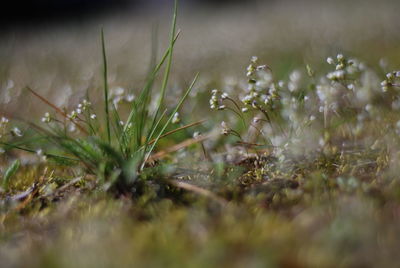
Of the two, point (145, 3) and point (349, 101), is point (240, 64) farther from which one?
point (145, 3)

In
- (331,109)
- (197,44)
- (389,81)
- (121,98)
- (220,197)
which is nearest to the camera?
(220,197)

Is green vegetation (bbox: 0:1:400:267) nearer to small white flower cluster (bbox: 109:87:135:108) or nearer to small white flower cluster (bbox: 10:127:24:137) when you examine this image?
small white flower cluster (bbox: 109:87:135:108)

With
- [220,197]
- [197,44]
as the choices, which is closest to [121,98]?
[220,197]

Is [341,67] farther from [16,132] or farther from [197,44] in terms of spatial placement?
[197,44]

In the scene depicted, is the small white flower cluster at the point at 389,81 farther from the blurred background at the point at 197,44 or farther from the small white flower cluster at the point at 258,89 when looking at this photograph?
the small white flower cluster at the point at 258,89

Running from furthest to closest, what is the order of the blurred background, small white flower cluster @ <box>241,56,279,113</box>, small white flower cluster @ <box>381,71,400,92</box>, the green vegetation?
the blurred background, small white flower cluster @ <box>241,56,279,113</box>, small white flower cluster @ <box>381,71,400,92</box>, the green vegetation

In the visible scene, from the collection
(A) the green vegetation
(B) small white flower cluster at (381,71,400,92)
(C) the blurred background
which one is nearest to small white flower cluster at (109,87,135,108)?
(A) the green vegetation
